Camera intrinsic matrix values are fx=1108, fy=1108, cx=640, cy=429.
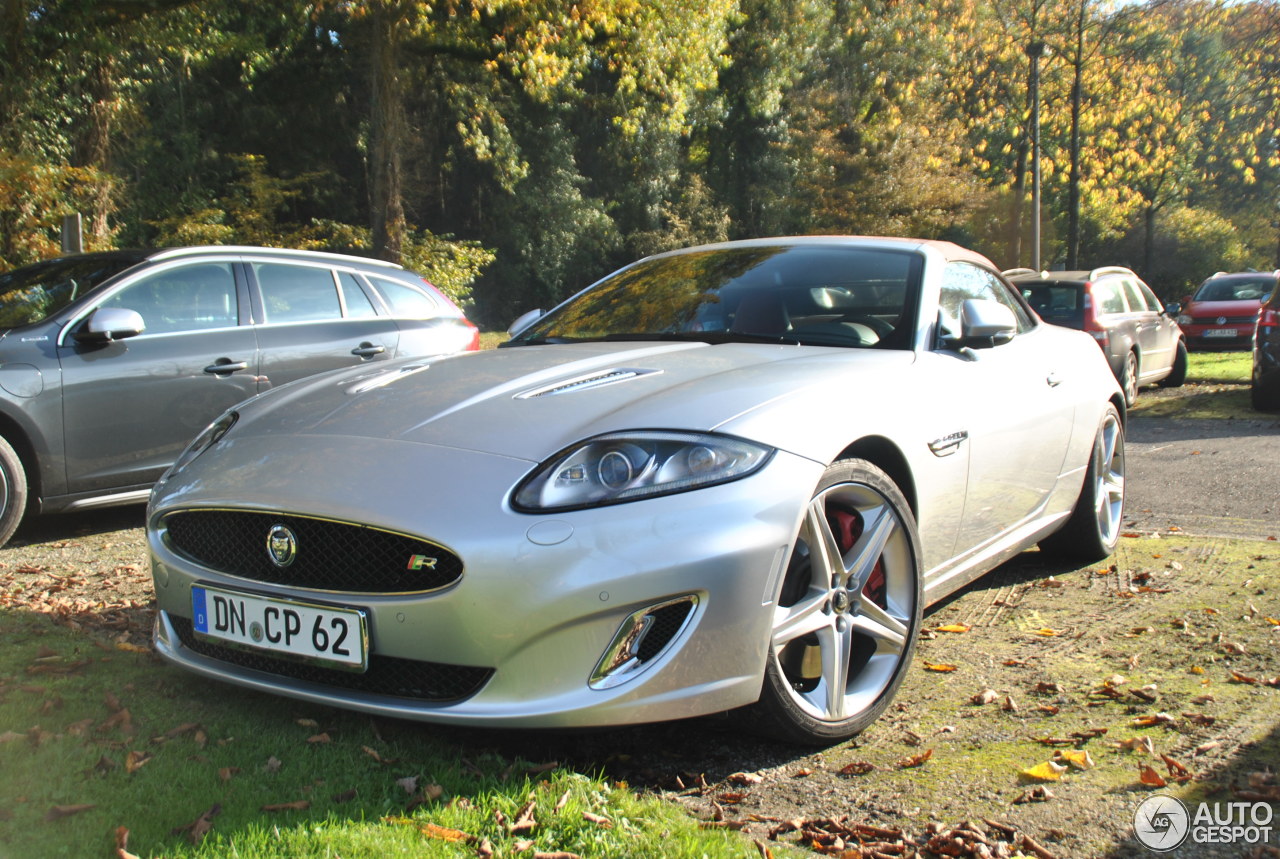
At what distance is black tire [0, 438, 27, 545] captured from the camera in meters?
5.54

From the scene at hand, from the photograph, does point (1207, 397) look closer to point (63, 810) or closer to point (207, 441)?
point (207, 441)

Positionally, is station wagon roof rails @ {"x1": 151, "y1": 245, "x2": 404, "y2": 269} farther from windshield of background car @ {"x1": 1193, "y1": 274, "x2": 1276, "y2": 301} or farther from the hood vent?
windshield of background car @ {"x1": 1193, "y1": 274, "x2": 1276, "y2": 301}

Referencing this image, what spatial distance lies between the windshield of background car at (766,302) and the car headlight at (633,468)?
3.96 feet

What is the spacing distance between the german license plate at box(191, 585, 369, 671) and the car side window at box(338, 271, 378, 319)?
4468 mm

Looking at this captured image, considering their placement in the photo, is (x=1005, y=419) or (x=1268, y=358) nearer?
(x=1005, y=419)

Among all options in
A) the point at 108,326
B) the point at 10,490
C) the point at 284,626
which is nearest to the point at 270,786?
the point at 284,626

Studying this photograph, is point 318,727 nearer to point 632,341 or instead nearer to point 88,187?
point 632,341

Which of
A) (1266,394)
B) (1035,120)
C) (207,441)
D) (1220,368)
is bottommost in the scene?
(1220,368)

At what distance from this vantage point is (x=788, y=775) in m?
2.88

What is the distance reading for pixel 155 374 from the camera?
19.9 feet

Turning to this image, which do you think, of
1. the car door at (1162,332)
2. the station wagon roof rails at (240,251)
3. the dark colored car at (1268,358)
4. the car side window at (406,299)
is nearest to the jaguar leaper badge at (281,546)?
the station wagon roof rails at (240,251)

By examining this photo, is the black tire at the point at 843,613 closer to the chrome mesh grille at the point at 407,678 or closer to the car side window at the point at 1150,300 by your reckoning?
the chrome mesh grille at the point at 407,678

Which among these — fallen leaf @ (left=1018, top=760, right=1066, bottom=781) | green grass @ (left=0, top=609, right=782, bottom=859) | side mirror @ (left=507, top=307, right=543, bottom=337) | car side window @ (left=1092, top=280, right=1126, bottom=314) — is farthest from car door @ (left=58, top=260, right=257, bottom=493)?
car side window @ (left=1092, top=280, right=1126, bottom=314)

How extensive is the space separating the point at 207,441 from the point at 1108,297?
11.7 m
